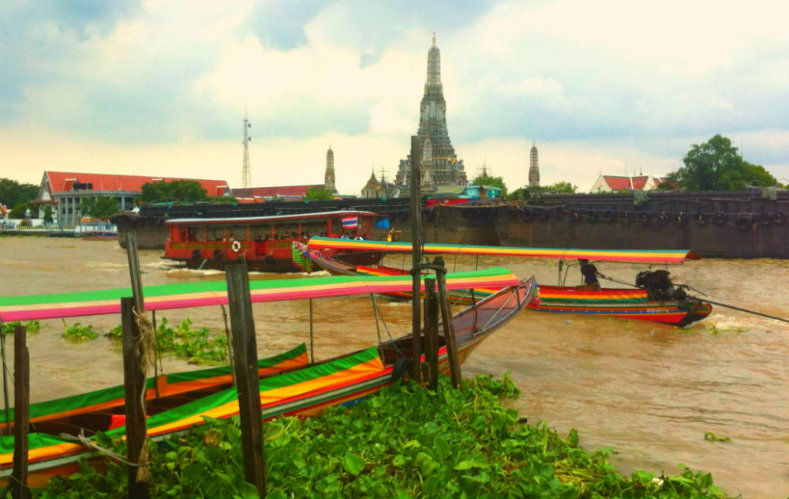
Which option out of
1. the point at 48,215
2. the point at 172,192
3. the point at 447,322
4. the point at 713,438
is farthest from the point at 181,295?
the point at 48,215

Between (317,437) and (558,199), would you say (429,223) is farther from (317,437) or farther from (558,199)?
(317,437)

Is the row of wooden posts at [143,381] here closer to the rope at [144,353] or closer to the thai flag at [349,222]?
the rope at [144,353]

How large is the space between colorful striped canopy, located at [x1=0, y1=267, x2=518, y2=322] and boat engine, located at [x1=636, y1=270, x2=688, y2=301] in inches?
269

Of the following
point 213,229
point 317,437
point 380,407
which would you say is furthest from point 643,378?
point 213,229

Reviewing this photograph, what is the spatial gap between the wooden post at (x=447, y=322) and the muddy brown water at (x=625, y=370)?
1025 millimetres

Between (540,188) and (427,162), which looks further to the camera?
(427,162)

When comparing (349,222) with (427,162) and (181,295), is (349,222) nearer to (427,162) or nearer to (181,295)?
(181,295)

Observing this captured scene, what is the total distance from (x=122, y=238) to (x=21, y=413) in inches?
1575

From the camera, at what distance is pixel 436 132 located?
8512cm

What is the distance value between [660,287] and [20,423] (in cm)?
1261

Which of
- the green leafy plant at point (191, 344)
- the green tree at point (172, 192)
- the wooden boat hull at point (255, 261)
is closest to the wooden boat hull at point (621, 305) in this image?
the green leafy plant at point (191, 344)

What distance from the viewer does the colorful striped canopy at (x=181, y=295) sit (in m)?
5.38

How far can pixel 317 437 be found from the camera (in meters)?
5.57

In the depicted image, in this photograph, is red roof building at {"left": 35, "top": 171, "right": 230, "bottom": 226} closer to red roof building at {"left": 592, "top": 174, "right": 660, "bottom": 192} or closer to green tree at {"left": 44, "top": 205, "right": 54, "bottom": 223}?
green tree at {"left": 44, "top": 205, "right": 54, "bottom": 223}
